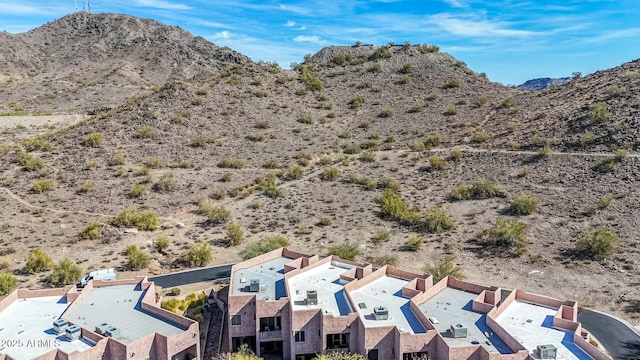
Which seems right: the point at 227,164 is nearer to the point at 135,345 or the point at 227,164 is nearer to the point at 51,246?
the point at 51,246

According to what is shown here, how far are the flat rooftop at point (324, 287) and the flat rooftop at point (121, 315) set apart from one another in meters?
6.13

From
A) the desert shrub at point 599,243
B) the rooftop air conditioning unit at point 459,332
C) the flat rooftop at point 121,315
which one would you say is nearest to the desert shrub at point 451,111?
the desert shrub at point 599,243

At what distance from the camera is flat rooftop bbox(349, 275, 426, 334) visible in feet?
72.8

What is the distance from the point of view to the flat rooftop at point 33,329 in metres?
20.3

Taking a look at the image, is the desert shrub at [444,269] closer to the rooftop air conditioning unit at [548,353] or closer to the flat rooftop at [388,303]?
the flat rooftop at [388,303]

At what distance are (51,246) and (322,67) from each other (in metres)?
66.2

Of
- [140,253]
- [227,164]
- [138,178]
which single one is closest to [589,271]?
[140,253]

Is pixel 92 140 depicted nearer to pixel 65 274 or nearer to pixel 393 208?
pixel 65 274

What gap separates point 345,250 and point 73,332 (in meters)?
20.7

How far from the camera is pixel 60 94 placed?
97312 millimetres

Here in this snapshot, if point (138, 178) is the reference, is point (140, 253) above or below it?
below

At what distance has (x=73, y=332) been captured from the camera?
69.3 feet

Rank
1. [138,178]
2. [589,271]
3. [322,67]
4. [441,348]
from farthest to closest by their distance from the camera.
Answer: [322,67], [138,178], [589,271], [441,348]

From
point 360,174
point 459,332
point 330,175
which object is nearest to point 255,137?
point 330,175
